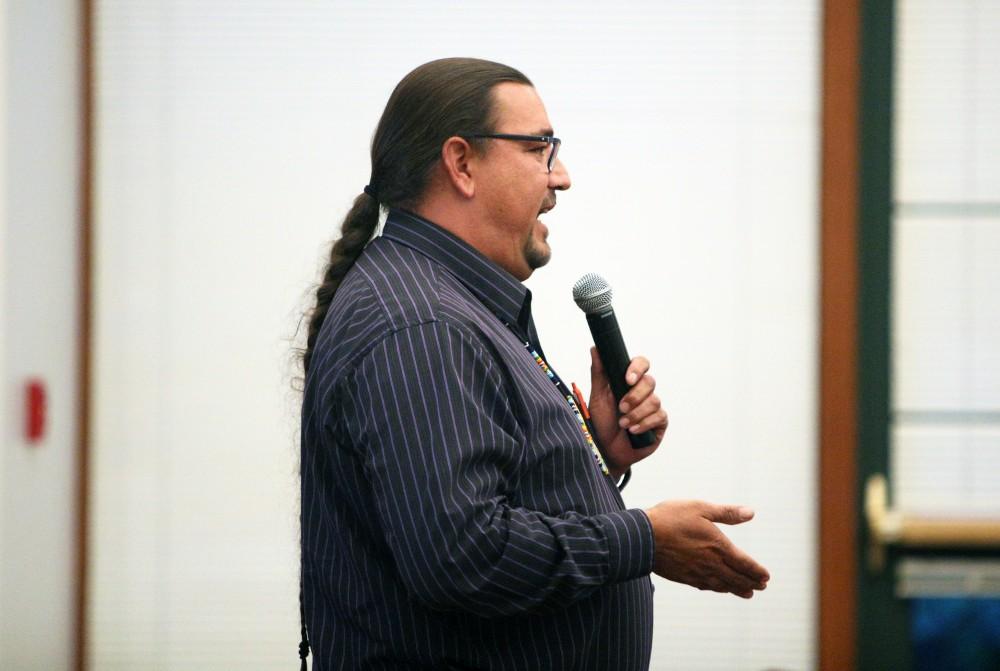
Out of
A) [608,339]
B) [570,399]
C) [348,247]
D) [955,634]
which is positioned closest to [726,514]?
[570,399]

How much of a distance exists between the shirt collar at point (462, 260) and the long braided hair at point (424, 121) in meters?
0.06

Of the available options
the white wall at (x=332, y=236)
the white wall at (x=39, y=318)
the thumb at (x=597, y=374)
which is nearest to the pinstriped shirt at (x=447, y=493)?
the thumb at (x=597, y=374)

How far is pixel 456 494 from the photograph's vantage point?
3.87 ft

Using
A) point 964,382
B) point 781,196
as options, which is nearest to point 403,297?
point 781,196

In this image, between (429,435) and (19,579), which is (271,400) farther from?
(429,435)

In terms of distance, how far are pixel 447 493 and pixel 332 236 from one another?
1.50 m

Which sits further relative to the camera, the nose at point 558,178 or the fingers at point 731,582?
the nose at point 558,178

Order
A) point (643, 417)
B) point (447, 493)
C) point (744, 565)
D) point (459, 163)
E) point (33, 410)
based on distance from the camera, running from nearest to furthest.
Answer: point (447, 493)
point (744, 565)
point (459, 163)
point (643, 417)
point (33, 410)

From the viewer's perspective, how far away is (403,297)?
51.4 inches

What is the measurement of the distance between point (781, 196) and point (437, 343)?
1.54 meters

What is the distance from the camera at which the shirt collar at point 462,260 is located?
147 cm

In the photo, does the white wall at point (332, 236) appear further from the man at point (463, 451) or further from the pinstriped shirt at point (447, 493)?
the pinstriped shirt at point (447, 493)

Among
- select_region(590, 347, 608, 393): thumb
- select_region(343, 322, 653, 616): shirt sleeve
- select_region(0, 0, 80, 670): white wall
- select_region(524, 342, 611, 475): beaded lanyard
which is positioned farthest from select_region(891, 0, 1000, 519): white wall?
select_region(0, 0, 80, 670): white wall

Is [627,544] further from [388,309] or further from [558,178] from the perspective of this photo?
[558,178]
